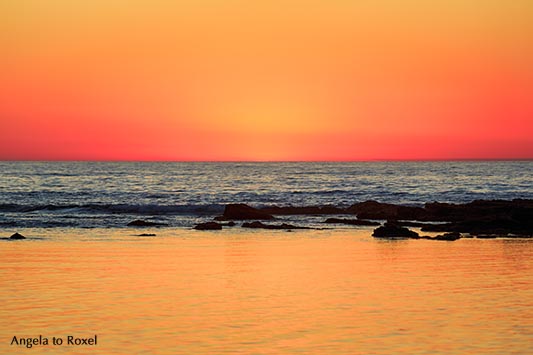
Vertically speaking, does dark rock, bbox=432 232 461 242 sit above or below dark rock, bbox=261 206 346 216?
above

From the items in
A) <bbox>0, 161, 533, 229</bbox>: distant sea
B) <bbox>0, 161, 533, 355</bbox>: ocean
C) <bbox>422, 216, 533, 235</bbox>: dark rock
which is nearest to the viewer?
<bbox>0, 161, 533, 355</bbox>: ocean

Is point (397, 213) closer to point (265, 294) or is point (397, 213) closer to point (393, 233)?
point (393, 233)

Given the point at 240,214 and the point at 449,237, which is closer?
the point at 449,237

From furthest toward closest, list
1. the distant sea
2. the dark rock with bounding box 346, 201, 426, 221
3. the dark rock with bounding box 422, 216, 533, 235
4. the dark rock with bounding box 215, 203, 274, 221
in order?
the distant sea → the dark rock with bounding box 215, 203, 274, 221 → the dark rock with bounding box 346, 201, 426, 221 → the dark rock with bounding box 422, 216, 533, 235

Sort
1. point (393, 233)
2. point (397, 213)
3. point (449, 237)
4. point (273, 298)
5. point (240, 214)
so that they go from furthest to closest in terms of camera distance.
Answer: point (240, 214), point (397, 213), point (393, 233), point (449, 237), point (273, 298)

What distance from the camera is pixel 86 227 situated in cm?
3806

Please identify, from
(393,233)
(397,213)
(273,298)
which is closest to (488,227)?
(393,233)

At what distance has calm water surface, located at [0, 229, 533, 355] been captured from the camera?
12.3 metres

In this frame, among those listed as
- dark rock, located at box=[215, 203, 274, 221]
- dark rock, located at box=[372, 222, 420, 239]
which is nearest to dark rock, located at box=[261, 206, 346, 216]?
dark rock, located at box=[215, 203, 274, 221]

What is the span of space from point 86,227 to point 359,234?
45.4 ft

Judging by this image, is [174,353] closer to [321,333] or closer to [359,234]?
[321,333]

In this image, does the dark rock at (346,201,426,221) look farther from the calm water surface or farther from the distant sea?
the calm water surface

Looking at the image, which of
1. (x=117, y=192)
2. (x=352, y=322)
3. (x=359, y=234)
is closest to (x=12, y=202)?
(x=117, y=192)

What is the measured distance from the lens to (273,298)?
634 inches
